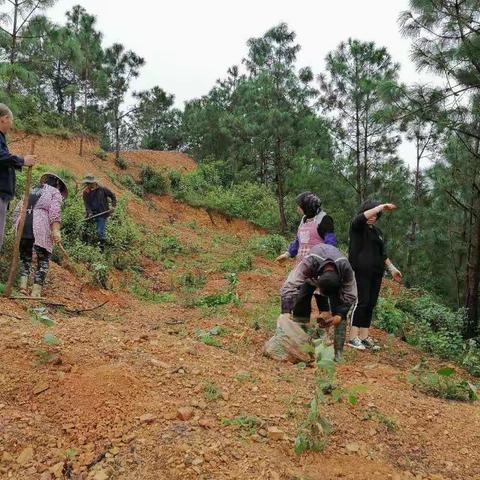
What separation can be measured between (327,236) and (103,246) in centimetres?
550

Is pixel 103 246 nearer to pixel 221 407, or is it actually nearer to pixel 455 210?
pixel 221 407

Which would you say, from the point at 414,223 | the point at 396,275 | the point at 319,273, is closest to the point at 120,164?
the point at 414,223

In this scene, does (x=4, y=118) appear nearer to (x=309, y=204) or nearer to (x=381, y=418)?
(x=309, y=204)

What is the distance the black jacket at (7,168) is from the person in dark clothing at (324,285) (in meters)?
2.33

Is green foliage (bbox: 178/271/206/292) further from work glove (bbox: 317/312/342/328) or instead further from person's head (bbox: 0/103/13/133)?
person's head (bbox: 0/103/13/133)

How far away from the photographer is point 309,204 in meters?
4.51

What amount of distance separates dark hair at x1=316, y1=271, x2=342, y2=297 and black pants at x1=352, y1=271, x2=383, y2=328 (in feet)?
4.32

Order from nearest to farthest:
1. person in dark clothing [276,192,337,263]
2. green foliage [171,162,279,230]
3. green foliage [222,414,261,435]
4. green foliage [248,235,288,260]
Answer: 1. green foliage [222,414,261,435]
2. person in dark clothing [276,192,337,263]
3. green foliage [248,235,288,260]
4. green foliage [171,162,279,230]

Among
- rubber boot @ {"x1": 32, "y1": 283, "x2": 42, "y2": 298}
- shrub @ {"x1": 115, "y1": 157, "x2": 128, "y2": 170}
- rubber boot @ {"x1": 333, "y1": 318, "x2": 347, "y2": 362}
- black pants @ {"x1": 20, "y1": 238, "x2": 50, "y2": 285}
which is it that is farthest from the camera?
shrub @ {"x1": 115, "y1": 157, "x2": 128, "y2": 170}

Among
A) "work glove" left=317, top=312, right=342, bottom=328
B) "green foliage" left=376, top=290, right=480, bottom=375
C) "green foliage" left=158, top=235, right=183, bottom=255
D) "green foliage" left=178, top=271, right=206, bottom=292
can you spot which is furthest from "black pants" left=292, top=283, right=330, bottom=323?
"green foliage" left=158, top=235, right=183, bottom=255

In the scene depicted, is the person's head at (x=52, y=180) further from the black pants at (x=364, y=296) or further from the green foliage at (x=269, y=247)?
the green foliage at (x=269, y=247)

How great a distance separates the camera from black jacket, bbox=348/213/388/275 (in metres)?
5.02

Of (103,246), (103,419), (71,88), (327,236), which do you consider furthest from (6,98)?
(71,88)

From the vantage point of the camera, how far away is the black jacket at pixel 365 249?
16.5 feet
